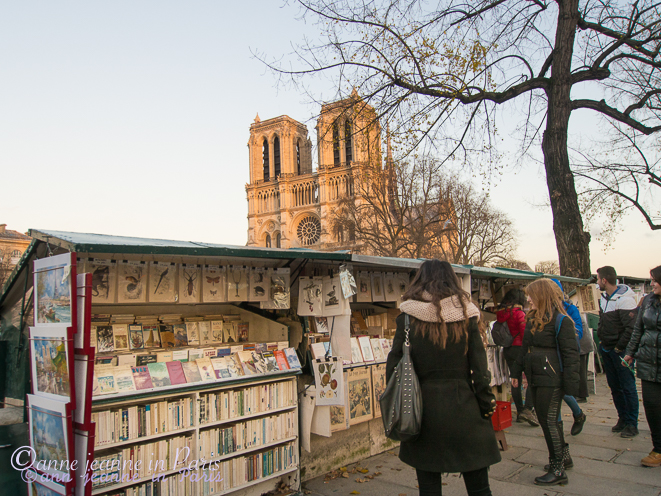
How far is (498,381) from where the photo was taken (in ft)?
21.1

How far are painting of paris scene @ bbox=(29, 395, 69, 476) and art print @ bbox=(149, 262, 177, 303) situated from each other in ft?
4.08

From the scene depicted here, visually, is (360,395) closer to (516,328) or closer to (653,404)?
(516,328)

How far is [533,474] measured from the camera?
15.2 feet

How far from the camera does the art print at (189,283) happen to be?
14.6ft

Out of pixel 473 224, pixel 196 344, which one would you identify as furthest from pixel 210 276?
pixel 473 224

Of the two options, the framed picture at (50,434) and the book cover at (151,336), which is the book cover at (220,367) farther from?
the framed picture at (50,434)

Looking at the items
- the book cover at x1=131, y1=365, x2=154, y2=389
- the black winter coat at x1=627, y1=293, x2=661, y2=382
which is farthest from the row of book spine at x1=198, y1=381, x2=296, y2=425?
the black winter coat at x1=627, y1=293, x2=661, y2=382

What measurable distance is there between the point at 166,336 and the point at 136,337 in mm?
298

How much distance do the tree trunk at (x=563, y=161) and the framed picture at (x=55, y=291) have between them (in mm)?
10114

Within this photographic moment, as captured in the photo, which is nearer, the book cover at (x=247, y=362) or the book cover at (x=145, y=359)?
the book cover at (x=145, y=359)

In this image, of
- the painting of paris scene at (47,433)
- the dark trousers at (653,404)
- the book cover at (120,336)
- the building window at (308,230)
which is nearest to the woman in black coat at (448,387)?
the painting of paris scene at (47,433)

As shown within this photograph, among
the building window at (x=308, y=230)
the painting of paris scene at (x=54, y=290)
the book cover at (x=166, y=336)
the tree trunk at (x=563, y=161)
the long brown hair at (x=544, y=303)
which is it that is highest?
the building window at (x=308, y=230)

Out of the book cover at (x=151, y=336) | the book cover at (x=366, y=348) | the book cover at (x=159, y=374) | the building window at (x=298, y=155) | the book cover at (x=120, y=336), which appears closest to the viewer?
the book cover at (x=159, y=374)

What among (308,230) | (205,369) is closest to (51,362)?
(205,369)
